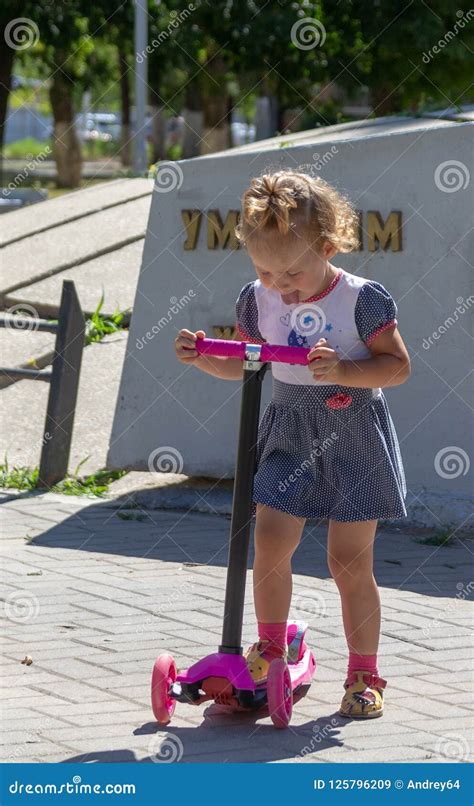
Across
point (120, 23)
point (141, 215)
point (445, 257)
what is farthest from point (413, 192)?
point (120, 23)

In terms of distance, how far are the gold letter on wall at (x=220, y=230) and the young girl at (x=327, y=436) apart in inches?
105

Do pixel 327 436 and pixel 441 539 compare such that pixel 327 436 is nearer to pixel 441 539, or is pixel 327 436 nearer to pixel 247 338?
pixel 247 338

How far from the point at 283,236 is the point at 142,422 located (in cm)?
321

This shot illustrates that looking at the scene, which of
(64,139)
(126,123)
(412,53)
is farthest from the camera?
(126,123)

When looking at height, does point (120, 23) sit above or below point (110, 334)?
above

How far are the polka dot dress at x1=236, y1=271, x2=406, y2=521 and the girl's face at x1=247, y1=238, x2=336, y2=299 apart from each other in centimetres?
9

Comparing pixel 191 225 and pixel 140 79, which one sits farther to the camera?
pixel 140 79

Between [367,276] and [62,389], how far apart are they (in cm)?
166

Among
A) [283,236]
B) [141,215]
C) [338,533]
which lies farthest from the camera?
[141,215]

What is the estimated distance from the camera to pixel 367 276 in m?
5.92

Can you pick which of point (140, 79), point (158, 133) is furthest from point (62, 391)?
point (158, 133)

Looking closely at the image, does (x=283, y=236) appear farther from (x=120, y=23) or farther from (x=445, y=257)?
(x=120, y=23)

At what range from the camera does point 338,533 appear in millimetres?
3508

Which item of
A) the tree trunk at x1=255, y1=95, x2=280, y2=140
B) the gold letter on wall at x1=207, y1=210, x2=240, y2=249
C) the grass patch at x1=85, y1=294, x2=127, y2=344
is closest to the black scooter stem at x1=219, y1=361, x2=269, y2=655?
the gold letter on wall at x1=207, y1=210, x2=240, y2=249
